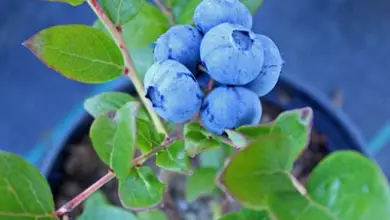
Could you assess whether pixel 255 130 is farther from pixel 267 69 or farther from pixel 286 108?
pixel 286 108

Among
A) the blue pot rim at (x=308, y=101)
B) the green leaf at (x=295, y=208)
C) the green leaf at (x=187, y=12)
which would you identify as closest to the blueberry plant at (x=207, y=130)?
the green leaf at (x=295, y=208)


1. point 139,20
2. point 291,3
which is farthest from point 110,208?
point 291,3

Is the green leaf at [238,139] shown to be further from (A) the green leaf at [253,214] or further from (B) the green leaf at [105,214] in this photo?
(B) the green leaf at [105,214]

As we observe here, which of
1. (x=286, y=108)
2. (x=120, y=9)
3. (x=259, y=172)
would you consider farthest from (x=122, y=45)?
(x=286, y=108)

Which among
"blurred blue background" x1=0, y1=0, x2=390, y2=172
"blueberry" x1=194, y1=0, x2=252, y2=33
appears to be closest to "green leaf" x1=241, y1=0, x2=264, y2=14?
"blueberry" x1=194, y1=0, x2=252, y2=33

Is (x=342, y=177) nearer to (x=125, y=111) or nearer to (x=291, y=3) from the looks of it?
(x=125, y=111)

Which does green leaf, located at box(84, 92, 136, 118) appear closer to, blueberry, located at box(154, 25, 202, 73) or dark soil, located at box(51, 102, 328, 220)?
blueberry, located at box(154, 25, 202, 73)
